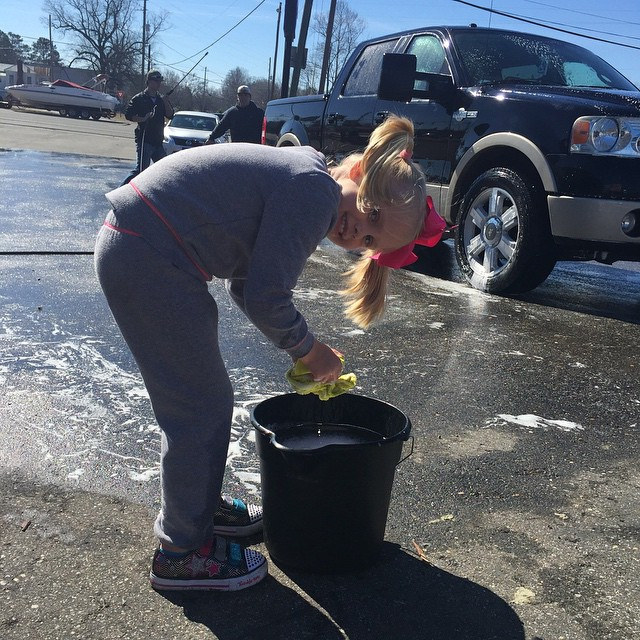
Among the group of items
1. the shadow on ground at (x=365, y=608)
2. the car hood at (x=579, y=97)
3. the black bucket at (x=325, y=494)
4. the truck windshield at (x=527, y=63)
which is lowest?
the shadow on ground at (x=365, y=608)

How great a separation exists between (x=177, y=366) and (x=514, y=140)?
394 cm

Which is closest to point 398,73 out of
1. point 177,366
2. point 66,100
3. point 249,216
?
point 249,216

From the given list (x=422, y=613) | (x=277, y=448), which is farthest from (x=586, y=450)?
(x=277, y=448)

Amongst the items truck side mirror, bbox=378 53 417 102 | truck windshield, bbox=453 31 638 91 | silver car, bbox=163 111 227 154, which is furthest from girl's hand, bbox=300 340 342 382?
silver car, bbox=163 111 227 154

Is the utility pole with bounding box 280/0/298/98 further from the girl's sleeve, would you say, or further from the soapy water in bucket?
the girl's sleeve

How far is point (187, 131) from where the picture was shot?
784 inches

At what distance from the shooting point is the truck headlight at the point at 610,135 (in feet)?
15.7

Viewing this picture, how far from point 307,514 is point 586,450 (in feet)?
4.82

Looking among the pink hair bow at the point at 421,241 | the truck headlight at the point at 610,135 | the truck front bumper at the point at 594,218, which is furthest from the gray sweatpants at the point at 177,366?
the truck headlight at the point at 610,135

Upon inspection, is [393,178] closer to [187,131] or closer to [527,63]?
[527,63]

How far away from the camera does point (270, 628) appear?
76.4 inches

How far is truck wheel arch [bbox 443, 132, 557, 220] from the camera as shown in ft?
16.7

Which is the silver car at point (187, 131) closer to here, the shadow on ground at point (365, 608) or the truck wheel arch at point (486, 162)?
the truck wheel arch at point (486, 162)

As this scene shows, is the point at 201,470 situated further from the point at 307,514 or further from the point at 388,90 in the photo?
the point at 388,90
